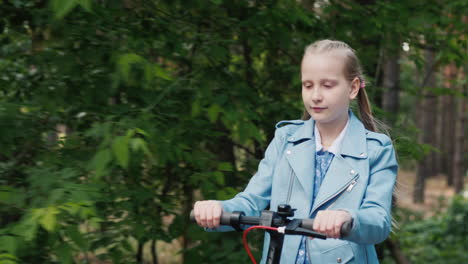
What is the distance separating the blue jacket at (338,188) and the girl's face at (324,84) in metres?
0.16

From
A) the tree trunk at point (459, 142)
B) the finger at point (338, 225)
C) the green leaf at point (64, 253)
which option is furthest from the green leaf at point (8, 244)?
the tree trunk at point (459, 142)

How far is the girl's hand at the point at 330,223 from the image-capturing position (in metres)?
1.76

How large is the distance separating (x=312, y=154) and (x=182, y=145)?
4.01ft

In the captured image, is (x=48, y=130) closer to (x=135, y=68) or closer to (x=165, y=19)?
(x=135, y=68)

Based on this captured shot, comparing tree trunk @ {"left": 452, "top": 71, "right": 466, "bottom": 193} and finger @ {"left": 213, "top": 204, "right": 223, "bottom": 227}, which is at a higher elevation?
finger @ {"left": 213, "top": 204, "right": 223, "bottom": 227}

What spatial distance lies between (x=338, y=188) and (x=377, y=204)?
17 cm

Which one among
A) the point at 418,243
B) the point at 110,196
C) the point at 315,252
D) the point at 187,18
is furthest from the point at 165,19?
the point at 418,243

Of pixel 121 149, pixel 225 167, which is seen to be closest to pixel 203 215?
pixel 121 149

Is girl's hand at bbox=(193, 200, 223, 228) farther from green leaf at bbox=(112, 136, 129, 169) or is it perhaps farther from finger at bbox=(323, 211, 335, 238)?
green leaf at bbox=(112, 136, 129, 169)

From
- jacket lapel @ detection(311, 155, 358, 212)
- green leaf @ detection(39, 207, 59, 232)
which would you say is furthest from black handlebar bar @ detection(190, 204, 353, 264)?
green leaf @ detection(39, 207, 59, 232)

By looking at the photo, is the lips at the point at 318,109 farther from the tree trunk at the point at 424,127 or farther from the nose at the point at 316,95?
the tree trunk at the point at 424,127

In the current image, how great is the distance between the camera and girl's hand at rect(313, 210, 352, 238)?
1759mm

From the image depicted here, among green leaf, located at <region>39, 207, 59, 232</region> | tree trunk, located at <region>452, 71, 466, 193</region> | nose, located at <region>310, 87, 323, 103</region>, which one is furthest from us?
tree trunk, located at <region>452, 71, 466, 193</region>

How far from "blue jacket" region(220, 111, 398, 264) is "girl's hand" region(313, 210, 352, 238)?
0.67ft
